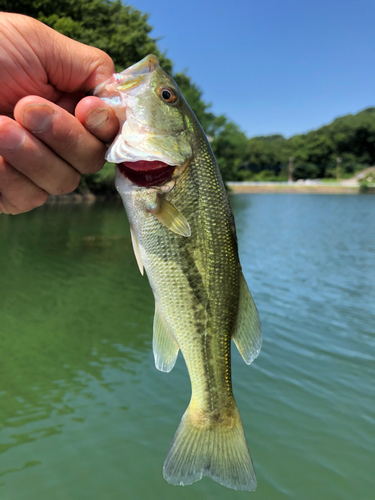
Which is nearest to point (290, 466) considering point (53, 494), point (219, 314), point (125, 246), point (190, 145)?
point (53, 494)

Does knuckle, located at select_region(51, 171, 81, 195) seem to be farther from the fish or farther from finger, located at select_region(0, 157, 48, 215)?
the fish

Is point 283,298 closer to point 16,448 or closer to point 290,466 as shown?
point 290,466

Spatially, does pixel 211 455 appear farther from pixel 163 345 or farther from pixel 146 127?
pixel 146 127

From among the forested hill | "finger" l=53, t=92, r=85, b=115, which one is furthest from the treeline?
"finger" l=53, t=92, r=85, b=115

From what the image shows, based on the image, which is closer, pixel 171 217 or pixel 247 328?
pixel 171 217

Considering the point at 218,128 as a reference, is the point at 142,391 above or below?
below

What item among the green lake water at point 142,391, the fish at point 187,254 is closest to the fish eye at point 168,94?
the fish at point 187,254

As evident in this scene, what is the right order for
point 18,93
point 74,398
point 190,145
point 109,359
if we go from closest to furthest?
point 190,145 → point 18,93 → point 74,398 → point 109,359

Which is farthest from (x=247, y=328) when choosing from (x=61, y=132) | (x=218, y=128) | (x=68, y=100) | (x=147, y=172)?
(x=218, y=128)

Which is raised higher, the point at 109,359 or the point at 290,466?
the point at 109,359
